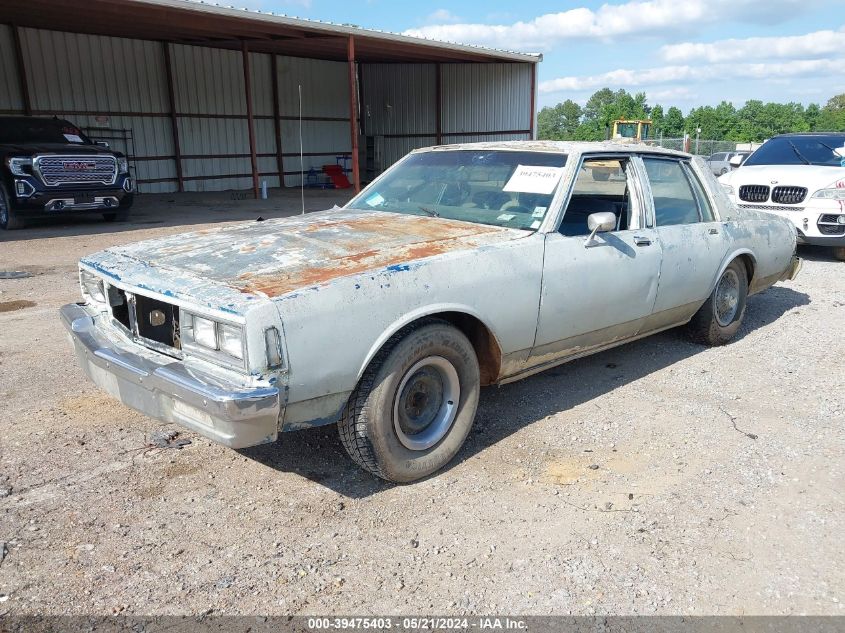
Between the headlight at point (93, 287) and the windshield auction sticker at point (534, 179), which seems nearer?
the headlight at point (93, 287)

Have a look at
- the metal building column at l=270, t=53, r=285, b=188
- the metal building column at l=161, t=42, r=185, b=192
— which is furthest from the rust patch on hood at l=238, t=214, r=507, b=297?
the metal building column at l=270, t=53, r=285, b=188

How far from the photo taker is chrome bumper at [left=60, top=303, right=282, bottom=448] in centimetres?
253

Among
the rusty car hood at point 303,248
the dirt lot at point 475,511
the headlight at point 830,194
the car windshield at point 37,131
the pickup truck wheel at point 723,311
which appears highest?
the car windshield at point 37,131

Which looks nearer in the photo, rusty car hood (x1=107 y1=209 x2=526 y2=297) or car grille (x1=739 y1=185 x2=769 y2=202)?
rusty car hood (x1=107 y1=209 x2=526 y2=297)

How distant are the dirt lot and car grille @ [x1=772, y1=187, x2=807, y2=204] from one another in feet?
17.3

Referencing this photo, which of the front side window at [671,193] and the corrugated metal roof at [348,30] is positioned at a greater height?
the corrugated metal roof at [348,30]

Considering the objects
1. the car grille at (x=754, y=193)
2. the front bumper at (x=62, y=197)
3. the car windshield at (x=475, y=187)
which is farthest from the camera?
the front bumper at (x=62, y=197)

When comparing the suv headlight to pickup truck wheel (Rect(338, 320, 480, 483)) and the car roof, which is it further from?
the car roof

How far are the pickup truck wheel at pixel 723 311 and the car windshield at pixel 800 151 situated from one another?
17.8 feet

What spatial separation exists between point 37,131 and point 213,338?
11692 millimetres

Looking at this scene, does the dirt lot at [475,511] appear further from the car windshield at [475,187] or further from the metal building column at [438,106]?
the metal building column at [438,106]

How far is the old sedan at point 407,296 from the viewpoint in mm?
2660

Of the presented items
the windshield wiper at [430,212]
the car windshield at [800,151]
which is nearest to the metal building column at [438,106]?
the car windshield at [800,151]

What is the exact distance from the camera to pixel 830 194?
8.64m
